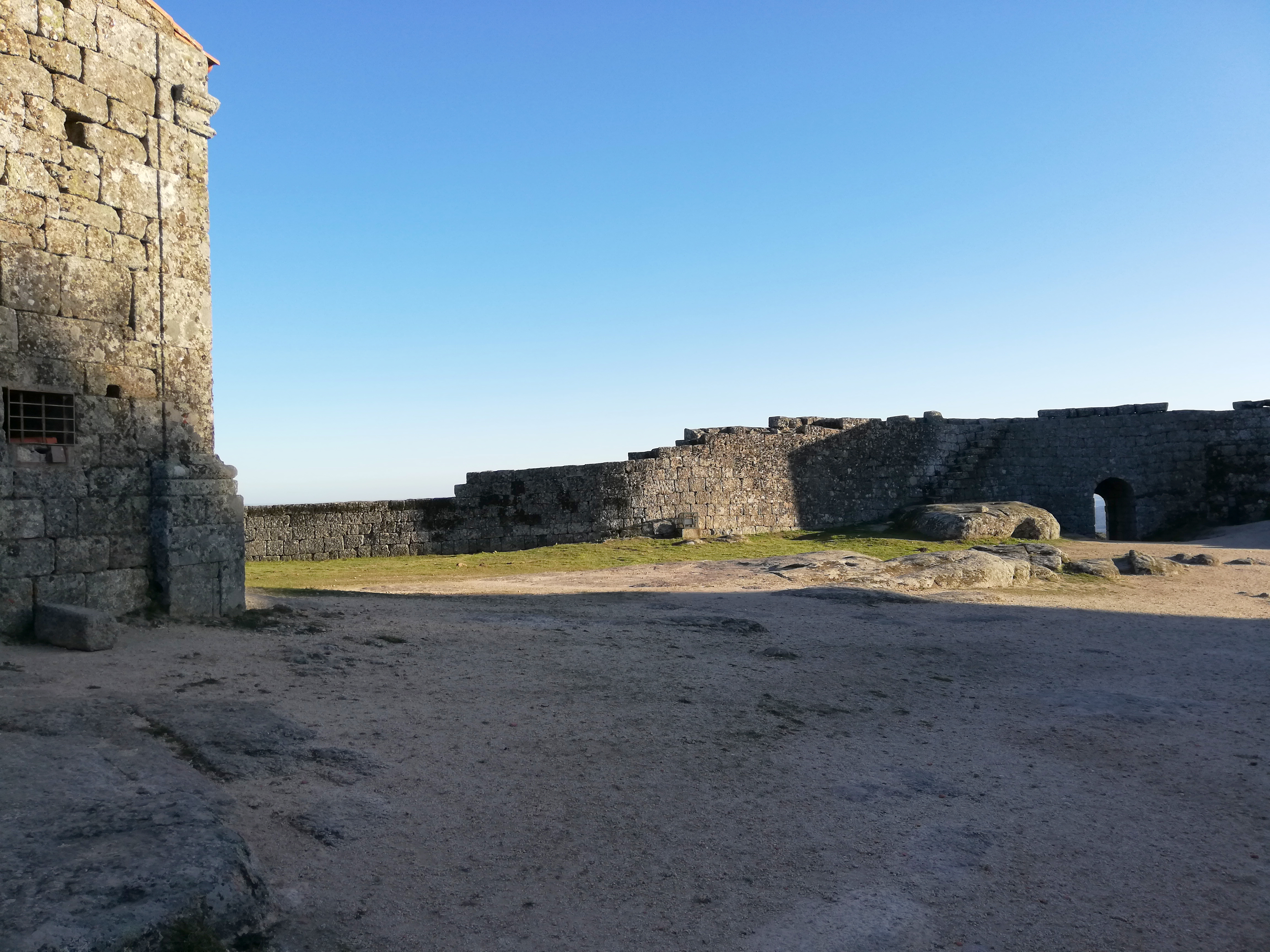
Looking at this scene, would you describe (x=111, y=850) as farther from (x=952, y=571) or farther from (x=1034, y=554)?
(x=1034, y=554)

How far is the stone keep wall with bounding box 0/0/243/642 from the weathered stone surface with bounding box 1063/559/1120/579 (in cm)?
1241

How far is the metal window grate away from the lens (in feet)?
20.6

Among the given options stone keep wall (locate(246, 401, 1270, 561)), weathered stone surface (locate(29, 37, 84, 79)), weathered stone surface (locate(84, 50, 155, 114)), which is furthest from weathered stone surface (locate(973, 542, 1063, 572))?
weathered stone surface (locate(29, 37, 84, 79))

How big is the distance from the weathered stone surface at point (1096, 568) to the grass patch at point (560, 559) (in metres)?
1.96

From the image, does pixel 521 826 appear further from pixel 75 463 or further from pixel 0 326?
pixel 0 326

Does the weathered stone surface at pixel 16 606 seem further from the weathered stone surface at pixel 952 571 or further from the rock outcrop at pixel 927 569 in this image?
the weathered stone surface at pixel 952 571

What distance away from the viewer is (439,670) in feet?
21.2

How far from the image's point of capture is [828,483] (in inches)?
856

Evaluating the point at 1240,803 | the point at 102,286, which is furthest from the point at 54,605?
the point at 1240,803

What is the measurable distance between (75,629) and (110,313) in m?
2.54

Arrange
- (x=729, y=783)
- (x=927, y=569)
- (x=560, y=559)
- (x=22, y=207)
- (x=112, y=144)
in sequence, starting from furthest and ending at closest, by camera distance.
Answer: (x=560, y=559)
(x=927, y=569)
(x=112, y=144)
(x=22, y=207)
(x=729, y=783)

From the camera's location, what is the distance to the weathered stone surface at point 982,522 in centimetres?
1798

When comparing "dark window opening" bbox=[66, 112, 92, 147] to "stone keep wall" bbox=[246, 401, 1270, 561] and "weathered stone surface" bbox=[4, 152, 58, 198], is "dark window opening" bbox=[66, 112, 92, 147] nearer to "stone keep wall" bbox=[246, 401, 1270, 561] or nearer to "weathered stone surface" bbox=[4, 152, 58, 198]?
"weathered stone surface" bbox=[4, 152, 58, 198]

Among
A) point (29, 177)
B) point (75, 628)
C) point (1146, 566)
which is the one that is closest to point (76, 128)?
point (29, 177)
